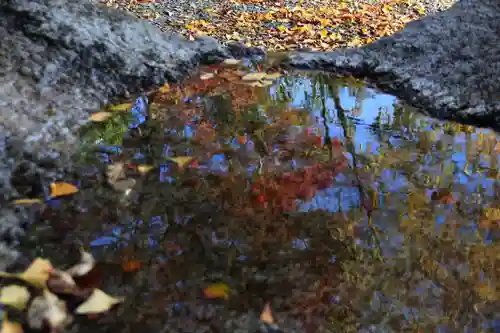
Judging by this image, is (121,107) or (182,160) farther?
(121,107)

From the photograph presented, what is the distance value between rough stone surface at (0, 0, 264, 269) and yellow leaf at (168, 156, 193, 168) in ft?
1.60

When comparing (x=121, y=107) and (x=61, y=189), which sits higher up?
(x=121, y=107)

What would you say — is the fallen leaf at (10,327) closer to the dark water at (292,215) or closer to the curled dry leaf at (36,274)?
the curled dry leaf at (36,274)

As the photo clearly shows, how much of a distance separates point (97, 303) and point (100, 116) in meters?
1.39

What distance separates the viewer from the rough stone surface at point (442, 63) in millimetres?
2678

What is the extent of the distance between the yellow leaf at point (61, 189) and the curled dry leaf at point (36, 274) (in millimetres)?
405

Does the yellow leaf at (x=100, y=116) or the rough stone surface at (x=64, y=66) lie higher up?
the rough stone surface at (x=64, y=66)

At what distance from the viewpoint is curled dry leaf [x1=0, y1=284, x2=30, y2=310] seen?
145 centimetres

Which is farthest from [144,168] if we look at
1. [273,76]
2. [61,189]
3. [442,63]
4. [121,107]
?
[442,63]

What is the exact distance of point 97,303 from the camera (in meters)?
1.44

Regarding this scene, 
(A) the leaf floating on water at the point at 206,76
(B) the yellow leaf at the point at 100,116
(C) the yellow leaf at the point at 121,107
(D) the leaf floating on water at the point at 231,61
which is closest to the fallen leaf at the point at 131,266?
(B) the yellow leaf at the point at 100,116

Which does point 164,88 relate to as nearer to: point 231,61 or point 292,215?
point 231,61

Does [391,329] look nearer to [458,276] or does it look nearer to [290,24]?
[458,276]

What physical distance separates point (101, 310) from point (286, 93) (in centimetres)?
186
